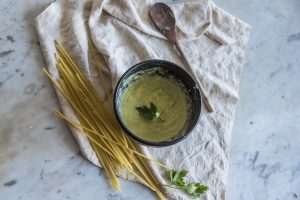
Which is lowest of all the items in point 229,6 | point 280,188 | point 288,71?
point 280,188

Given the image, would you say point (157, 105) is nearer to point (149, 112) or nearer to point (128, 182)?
point (149, 112)

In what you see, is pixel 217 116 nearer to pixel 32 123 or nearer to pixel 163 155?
pixel 163 155

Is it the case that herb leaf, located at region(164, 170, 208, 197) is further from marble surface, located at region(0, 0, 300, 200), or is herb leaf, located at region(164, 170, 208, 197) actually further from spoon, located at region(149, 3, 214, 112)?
spoon, located at region(149, 3, 214, 112)

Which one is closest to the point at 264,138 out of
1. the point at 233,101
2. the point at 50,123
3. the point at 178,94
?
the point at 233,101

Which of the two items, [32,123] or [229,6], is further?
[229,6]

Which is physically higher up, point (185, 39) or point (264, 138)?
point (185, 39)
